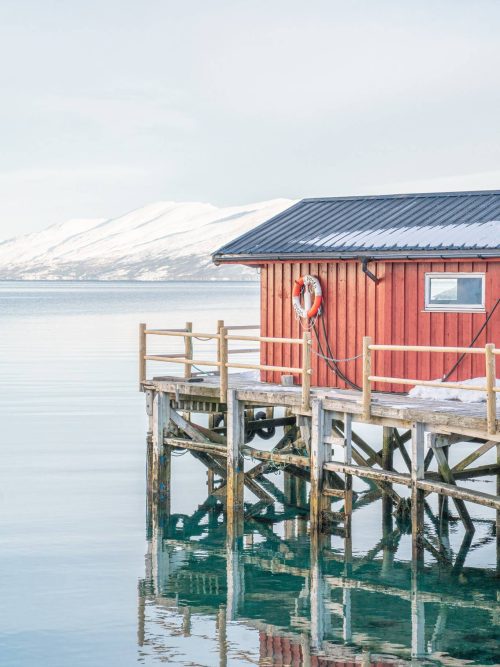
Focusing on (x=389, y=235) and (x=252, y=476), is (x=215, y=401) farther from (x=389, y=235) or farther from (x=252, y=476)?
(x=389, y=235)

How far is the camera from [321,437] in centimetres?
1967

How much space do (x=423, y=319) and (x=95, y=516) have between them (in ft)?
25.5

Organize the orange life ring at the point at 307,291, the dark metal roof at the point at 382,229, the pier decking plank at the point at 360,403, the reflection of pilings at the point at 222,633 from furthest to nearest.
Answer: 1. the orange life ring at the point at 307,291
2. the dark metal roof at the point at 382,229
3. the pier decking plank at the point at 360,403
4. the reflection of pilings at the point at 222,633

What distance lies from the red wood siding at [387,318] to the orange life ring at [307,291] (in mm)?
184

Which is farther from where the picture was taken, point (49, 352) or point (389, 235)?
point (49, 352)

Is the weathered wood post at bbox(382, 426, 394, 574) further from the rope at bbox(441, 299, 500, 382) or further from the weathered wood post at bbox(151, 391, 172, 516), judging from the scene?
the weathered wood post at bbox(151, 391, 172, 516)

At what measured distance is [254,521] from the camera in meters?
23.0

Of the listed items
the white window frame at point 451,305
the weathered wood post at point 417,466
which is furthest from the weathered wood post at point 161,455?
the weathered wood post at point 417,466

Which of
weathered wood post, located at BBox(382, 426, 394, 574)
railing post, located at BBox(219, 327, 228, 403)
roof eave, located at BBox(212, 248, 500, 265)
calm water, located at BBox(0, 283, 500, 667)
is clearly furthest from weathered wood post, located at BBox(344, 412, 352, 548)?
roof eave, located at BBox(212, 248, 500, 265)

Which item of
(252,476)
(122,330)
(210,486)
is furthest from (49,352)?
(252,476)

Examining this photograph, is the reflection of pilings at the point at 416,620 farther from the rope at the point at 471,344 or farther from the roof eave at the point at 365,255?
the roof eave at the point at 365,255

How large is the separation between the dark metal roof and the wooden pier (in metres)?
1.68

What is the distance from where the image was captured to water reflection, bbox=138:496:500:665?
16.0 meters

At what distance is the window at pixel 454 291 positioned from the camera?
2006 centimetres
